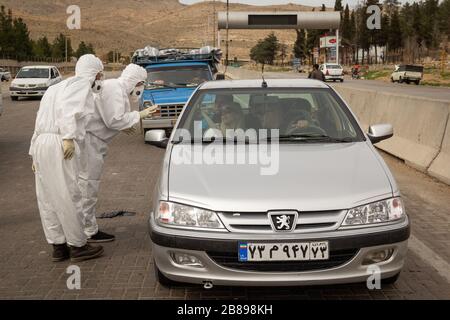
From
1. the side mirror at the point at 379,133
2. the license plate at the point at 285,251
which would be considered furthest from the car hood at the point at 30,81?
the license plate at the point at 285,251

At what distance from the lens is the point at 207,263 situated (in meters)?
3.79

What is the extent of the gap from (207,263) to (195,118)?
1.93m

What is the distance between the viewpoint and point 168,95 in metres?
12.9

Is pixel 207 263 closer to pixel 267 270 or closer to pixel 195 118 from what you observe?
pixel 267 270

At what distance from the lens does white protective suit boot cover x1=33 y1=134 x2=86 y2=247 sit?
477cm

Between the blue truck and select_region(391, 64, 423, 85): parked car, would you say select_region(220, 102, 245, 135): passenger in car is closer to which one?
the blue truck

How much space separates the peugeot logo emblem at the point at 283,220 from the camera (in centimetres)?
369

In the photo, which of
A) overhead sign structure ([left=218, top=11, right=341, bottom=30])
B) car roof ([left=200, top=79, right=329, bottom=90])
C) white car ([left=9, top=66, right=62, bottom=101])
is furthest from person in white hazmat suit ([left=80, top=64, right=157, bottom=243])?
overhead sign structure ([left=218, top=11, right=341, bottom=30])

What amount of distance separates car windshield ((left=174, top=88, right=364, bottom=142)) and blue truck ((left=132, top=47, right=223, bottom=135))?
680cm

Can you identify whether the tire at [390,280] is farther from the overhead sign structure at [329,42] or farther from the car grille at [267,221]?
the overhead sign structure at [329,42]

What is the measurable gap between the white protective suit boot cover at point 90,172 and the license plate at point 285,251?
2254mm
